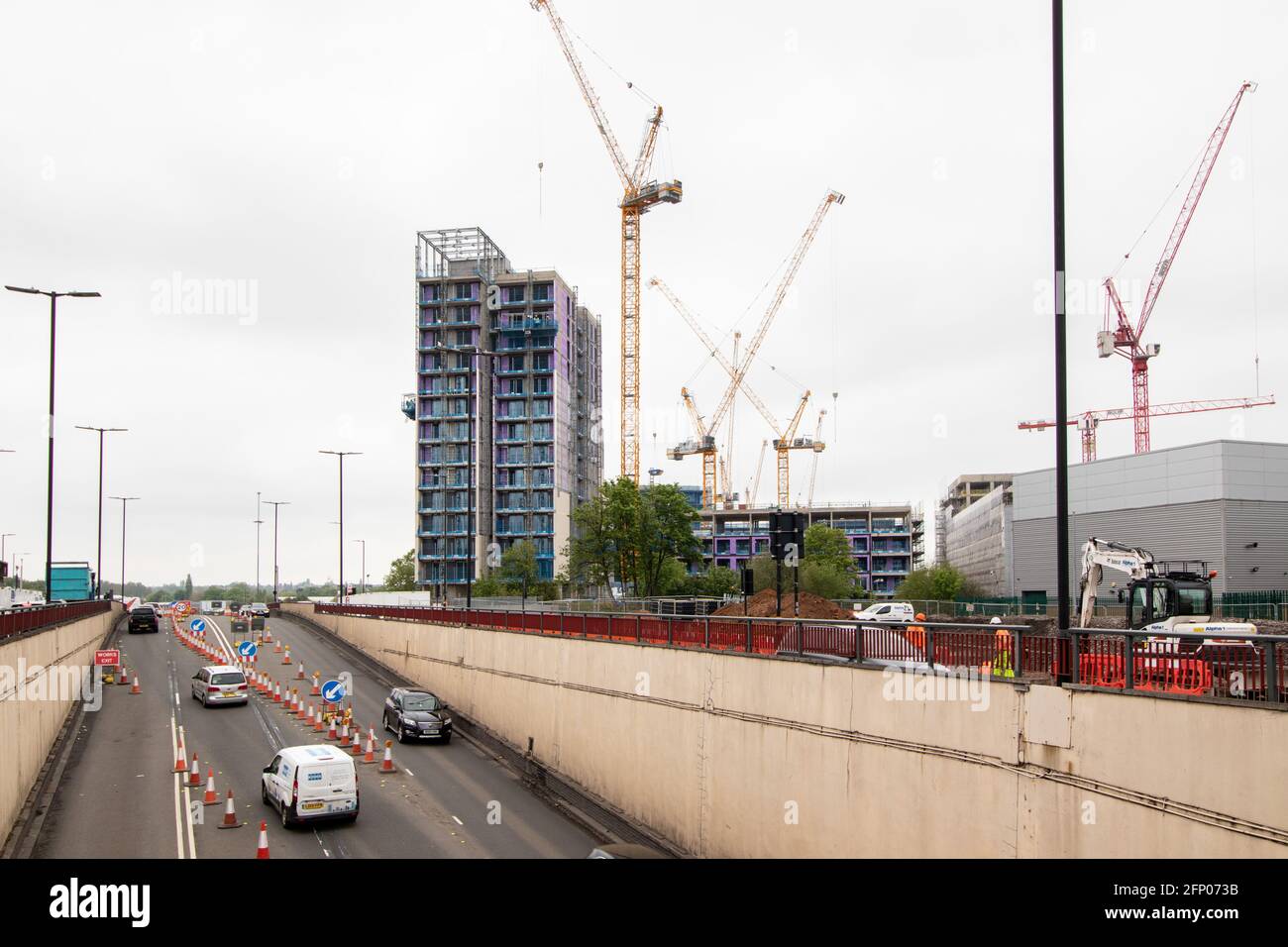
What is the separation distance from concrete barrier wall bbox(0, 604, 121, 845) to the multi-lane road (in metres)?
0.95

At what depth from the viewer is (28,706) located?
21.8 metres

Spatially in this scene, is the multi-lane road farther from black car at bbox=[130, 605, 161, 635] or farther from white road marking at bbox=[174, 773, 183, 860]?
black car at bbox=[130, 605, 161, 635]

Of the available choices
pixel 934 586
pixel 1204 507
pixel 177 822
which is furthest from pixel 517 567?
pixel 177 822

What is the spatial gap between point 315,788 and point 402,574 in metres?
123

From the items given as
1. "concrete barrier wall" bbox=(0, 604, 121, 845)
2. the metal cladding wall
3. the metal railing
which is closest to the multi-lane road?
"concrete barrier wall" bbox=(0, 604, 121, 845)

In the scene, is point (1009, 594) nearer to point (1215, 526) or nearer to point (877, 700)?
point (1215, 526)

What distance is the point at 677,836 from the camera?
68.0ft

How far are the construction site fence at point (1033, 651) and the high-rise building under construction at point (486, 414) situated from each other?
9122 centimetres

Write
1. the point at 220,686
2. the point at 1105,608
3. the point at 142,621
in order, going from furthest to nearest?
the point at 142,621 < the point at 1105,608 < the point at 220,686

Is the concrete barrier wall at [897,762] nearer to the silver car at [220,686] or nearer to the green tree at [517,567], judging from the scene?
the silver car at [220,686]

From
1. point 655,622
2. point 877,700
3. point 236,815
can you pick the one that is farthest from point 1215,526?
point 236,815

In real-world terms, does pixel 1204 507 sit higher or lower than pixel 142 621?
higher

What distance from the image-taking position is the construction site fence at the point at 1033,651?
9.93m

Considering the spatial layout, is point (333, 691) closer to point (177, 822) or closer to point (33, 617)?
point (177, 822)
